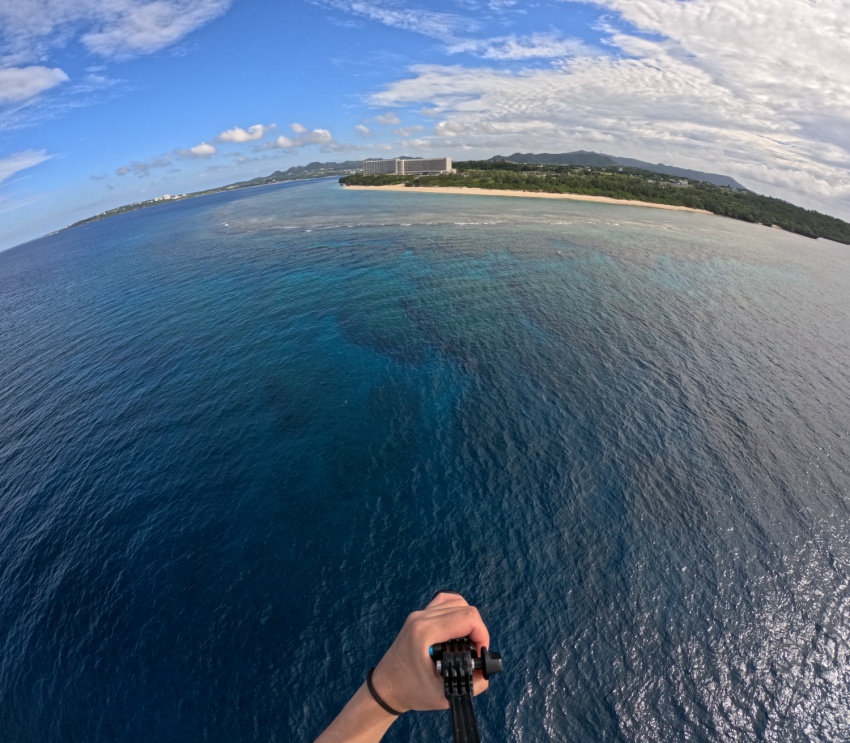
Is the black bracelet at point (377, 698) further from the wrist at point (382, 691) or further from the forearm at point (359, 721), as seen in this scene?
the forearm at point (359, 721)

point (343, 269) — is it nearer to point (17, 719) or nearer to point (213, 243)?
point (213, 243)

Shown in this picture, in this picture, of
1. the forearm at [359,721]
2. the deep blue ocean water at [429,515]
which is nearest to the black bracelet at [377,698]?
the forearm at [359,721]

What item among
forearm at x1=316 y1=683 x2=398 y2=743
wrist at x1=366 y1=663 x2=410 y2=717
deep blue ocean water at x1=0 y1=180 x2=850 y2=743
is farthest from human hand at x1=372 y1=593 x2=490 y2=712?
deep blue ocean water at x1=0 y1=180 x2=850 y2=743

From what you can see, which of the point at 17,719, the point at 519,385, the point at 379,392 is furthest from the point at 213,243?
the point at 17,719

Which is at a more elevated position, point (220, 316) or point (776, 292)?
point (220, 316)

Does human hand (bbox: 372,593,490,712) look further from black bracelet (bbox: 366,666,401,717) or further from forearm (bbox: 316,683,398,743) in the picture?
forearm (bbox: 316,683,398,743)
